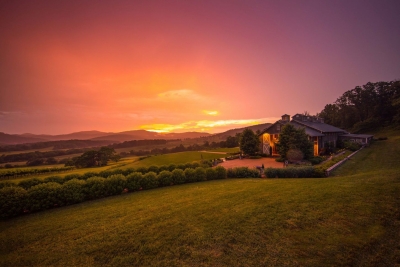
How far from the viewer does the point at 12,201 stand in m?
9.19

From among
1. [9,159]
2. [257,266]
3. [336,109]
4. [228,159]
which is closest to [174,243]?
[257,266]

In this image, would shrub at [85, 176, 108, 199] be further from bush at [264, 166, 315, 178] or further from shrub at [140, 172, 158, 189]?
bush at [264, 166, 315, 178]

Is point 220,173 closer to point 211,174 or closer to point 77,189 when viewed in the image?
point 211,174

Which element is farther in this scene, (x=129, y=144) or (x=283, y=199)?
(x=129, y=144)

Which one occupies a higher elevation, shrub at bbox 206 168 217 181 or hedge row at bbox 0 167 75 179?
hedge row at bbox 0 167 75 179

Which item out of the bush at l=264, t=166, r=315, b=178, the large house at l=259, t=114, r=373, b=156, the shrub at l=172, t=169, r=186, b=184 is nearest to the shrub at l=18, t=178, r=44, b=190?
the shrub at l=172, t=169, r=186, b=184

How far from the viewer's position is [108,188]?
A: 1264 centimetres

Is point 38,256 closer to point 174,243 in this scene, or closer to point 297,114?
point 174,243

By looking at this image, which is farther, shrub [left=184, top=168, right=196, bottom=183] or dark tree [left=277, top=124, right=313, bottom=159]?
dark tree [left=277, top=124, right=313, bottom=159]

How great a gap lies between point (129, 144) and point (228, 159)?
43986mm

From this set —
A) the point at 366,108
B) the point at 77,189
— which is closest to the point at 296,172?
the point at 77,189

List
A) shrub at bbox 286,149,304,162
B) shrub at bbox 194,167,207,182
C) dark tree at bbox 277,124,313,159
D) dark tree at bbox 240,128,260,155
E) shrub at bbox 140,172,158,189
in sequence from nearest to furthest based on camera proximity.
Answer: shrub at bbox 140,172,158,189
shrub at bbox 194,167,207,182
shrub at bbox 286,149,304,162
dark tree at bbox 277,124,313,159
dark tree at bbox 240,128,260,155

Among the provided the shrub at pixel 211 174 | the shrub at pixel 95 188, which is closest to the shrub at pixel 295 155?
the shrub at pixel 211 174

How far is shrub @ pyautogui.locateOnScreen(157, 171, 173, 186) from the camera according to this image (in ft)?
48.6
